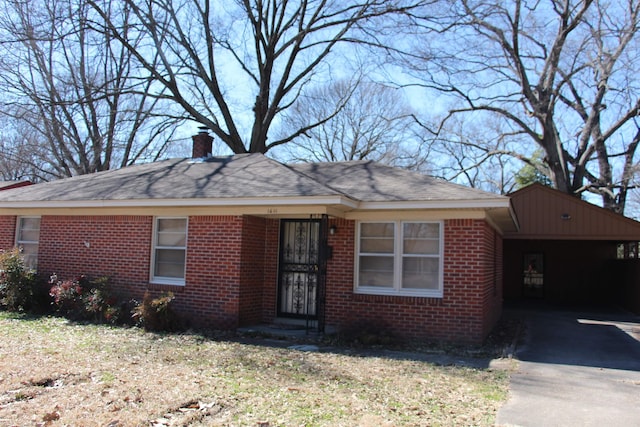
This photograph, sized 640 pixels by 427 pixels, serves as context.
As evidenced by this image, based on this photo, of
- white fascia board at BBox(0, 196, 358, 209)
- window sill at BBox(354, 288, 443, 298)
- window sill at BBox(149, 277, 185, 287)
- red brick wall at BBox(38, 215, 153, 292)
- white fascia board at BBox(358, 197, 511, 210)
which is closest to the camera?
white fascia board at BBox(358, 197, 511, 210)

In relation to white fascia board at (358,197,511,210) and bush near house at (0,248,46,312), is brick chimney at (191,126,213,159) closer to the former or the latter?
bush near house at (0,248,46,312)

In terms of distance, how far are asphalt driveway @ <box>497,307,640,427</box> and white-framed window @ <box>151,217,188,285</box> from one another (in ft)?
23.2

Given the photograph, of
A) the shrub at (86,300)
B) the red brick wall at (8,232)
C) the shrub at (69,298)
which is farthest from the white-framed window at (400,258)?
the red brick wall at (8,232)

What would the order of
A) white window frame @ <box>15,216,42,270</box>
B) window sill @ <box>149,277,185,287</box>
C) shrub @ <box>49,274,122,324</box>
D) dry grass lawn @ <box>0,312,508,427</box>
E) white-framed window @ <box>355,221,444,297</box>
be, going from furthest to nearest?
white window frame @ <box>15,216,42,270</box>, window sill @ <box>149,277,185,287</box>, shrub @ <box>49,274,122,324</box>, white-framed window @ <box>355,221,444,297</box>, dry grass lawn @ <box>0,312,508,427</box>

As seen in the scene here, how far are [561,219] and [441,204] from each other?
10.9 meters

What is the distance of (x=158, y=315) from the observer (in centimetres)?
1011

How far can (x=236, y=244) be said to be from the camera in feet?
34.8

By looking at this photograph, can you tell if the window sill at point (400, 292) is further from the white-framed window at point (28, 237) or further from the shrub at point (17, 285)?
the white-framed window at point (28, 237)

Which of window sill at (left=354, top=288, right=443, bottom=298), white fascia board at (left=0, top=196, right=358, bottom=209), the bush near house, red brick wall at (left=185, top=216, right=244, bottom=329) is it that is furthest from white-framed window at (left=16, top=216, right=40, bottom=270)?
window sill at (left=354, top=288, right=443, bottom=298)

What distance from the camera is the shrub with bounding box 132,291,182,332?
1007 centimetres

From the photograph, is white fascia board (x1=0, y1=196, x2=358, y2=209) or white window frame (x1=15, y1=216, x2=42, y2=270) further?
white window frame (x1=15, y1=216, x2=42, y2=270)

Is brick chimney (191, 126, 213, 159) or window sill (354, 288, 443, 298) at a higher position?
brick chimney (191, 126, 213, 159)

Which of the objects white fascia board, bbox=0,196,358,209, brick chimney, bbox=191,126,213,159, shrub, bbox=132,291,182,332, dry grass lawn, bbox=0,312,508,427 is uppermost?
brick chimney, bbox=191,126,213,159

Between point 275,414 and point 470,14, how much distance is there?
19735 mm
